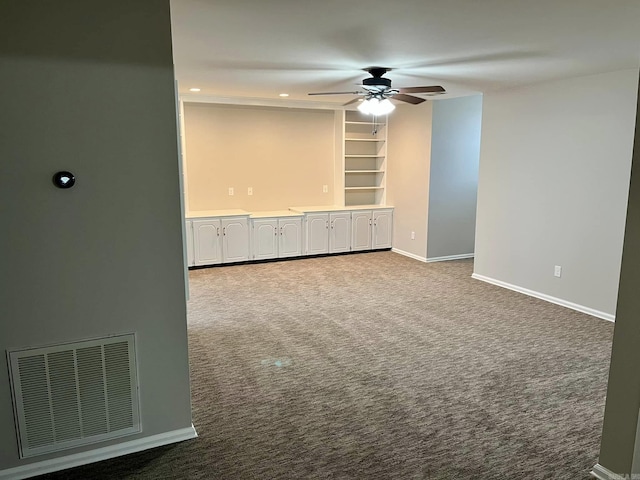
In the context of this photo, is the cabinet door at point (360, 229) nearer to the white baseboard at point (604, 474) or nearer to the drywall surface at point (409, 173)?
the drywall surface at point (409, 173)

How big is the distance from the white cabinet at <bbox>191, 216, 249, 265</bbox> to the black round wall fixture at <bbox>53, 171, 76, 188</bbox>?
432 cm

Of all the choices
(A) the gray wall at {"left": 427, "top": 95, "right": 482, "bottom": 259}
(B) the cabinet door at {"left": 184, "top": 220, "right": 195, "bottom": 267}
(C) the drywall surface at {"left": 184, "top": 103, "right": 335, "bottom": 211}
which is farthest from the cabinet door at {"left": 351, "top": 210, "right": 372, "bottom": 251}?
(B) the cabinet door at {"left": 184, "top": 220, "right": 195, "bottom": 267}

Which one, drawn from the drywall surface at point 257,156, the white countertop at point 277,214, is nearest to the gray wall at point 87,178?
the white countertop at point 277,214

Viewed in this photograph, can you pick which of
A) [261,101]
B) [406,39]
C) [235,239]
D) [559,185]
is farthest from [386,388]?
[261,101]

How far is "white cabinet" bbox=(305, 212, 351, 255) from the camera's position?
7406 millimetres

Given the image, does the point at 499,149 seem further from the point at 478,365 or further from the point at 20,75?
the point at 20,75

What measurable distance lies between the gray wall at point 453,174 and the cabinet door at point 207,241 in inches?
127

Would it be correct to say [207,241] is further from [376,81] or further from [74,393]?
[74,393]

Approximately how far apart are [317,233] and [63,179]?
17.4 ft

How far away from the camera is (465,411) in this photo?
9.79 feet

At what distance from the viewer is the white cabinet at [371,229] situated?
768 cm

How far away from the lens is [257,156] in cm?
740

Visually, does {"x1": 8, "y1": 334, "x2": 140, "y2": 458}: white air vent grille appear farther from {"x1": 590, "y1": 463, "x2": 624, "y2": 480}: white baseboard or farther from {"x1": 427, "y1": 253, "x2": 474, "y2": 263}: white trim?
{"x1": 427, "y1": 253, "x2": 474, "y2": 263}: white trim

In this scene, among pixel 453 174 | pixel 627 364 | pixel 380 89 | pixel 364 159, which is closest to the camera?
pixel 627 364
